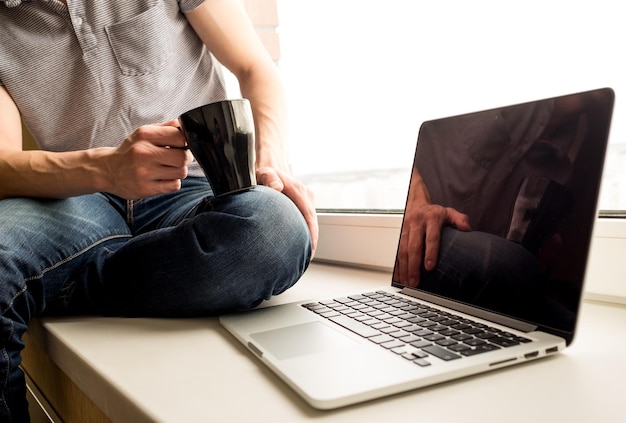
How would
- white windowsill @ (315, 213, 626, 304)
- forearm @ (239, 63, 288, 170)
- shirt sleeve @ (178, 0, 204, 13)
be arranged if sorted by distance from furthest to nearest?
shirt sleeve @ (178, 0, 204, 13), forearm @ (239, 63, 288, 170), white windowsill @ (315, 213, 626, 304)

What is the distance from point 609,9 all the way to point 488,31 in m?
0.21

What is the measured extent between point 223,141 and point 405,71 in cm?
59

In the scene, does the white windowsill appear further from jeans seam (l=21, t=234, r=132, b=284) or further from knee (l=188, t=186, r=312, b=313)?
jeans seam (l=21, t=234, r=132, b=284)

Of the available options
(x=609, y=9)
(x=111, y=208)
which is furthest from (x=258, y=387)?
(x=609, y=9)

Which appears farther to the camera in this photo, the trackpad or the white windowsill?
the white windowsill

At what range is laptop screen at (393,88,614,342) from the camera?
558 millimetres

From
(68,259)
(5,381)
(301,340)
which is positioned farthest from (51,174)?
(301,340)

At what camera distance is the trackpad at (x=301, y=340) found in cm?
55

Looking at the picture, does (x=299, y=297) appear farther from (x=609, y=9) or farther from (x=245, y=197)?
(x=609, y=9)

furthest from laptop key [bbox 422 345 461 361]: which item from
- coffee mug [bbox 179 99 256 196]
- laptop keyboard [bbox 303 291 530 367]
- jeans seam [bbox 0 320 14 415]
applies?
jeans seam [bbox 0 320 14 415]

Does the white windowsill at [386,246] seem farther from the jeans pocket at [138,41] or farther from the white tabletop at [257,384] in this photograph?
the jeans pocket at [138,41]

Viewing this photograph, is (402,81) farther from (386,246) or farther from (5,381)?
(5,381)

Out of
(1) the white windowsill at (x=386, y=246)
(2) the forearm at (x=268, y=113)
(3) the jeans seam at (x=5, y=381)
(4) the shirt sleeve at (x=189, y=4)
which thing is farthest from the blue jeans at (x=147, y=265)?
(4) the shirt sleeve at (x=189, y=4)

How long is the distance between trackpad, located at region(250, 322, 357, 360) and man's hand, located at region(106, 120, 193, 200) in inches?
10.6
